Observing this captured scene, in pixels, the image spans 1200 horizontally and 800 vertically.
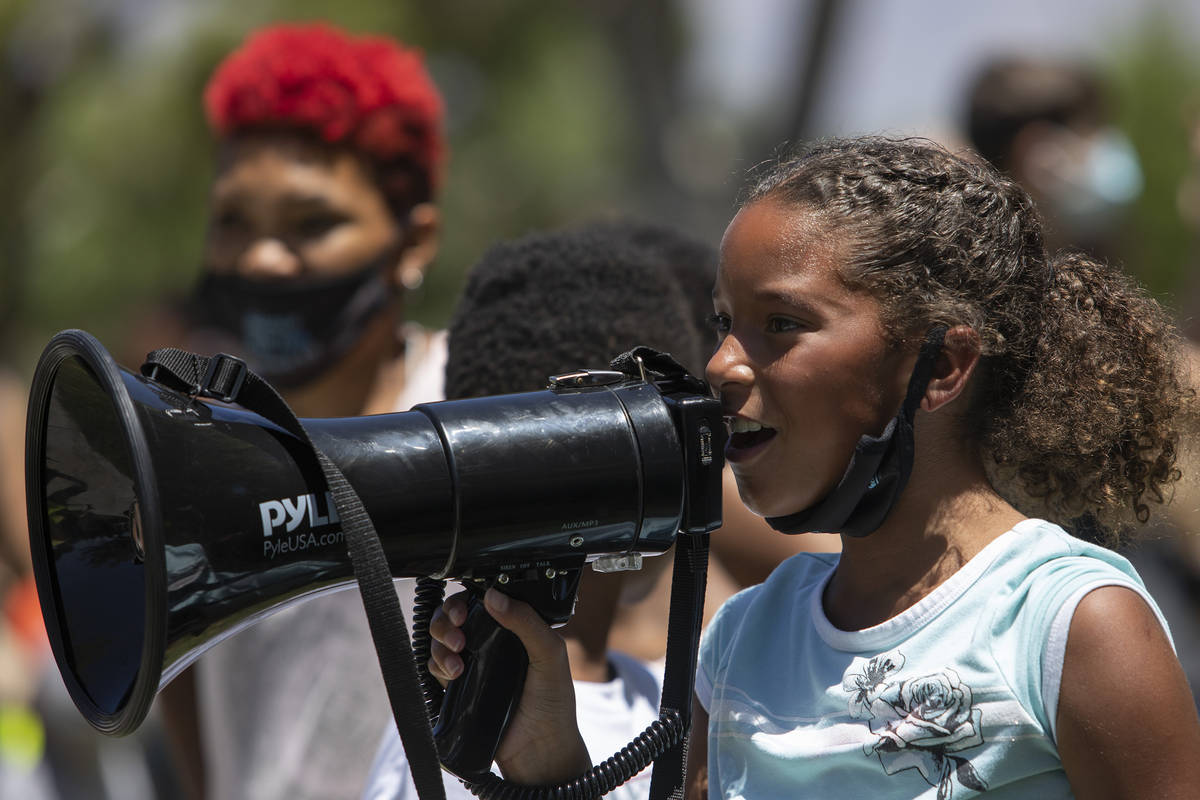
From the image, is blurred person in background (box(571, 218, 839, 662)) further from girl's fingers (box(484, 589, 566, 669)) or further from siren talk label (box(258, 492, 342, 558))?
siren talk label (box(258, 492, 342, 558))

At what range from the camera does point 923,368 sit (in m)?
1.68

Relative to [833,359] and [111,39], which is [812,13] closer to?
[111,39]

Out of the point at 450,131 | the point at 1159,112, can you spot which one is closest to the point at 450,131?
the point at 450,131

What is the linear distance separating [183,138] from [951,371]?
41.6 ft

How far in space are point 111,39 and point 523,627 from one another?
14.9m

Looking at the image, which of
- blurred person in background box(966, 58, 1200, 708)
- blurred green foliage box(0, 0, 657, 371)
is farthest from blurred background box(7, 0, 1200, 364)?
blurred person in background box(966, 58, 1200, 708)

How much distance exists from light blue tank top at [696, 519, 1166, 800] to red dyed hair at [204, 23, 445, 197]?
2.19 metres

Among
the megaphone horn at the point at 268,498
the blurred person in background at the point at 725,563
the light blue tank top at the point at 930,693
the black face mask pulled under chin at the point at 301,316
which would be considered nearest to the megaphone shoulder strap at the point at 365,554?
the megaphone horn at the point at 268,498

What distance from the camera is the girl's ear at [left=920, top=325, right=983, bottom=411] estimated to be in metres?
1.69

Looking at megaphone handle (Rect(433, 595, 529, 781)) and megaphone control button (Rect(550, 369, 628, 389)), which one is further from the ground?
megaphone control button (Rect(550, 369, 628, 389))

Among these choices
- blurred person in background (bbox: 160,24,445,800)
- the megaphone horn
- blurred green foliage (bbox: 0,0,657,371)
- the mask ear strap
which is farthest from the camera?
blurred green foliage (bbox: 0,0,657,371)

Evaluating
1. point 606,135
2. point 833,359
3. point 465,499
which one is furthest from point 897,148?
point 606,135

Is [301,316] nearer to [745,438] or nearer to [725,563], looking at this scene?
[725,563]

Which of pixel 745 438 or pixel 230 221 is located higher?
pixel 745 438
